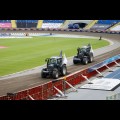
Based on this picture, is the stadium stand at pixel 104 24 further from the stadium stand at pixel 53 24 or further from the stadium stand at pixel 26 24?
the stadium stand at pixel 26 24

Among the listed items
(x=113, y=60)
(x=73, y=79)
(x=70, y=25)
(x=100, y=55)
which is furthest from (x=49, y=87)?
(x=70, y=25)

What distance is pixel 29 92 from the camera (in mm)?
20281

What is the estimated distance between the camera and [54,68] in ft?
91.1

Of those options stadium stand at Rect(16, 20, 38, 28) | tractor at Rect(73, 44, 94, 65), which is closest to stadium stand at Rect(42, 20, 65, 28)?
stadium stand at Rect(16, 20, 38, 28)

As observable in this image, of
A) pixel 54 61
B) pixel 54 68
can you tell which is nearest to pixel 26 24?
pixel 54 61

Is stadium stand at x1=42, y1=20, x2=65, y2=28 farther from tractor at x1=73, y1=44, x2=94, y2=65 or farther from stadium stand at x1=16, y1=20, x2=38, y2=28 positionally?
tractor at x1=73, y1=44, x2=94, y2=65

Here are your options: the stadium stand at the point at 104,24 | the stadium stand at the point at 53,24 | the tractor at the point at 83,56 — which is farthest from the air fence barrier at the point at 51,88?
the stadium stand at the point at 53,24

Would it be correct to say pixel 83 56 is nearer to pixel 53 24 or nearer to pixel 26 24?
pixel 53 24

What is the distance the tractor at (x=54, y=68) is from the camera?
90.6 feet

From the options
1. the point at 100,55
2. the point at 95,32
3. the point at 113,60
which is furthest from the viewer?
the point at 95,32

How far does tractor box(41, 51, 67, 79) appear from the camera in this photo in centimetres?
2760
